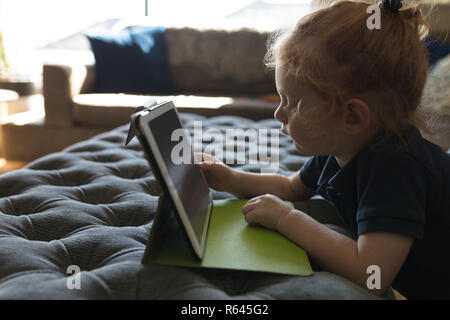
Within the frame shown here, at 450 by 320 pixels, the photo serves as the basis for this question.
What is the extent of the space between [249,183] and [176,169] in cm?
28

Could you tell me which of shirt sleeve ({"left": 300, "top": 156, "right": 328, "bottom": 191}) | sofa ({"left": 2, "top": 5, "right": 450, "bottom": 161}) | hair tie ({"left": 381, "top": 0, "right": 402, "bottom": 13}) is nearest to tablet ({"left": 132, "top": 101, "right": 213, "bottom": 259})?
shirt sleeve ({"left": 300, "top": 156, "right": 328, "bottom": 191})

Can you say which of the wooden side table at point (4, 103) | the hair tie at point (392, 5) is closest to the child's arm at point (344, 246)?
the hair tie at point (392, 5)

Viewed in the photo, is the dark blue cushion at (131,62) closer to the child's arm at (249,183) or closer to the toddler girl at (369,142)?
the child's arm at (249,183)

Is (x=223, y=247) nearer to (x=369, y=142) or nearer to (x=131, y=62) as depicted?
(x=369, y=142)

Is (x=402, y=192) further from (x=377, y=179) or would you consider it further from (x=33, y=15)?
(x=33, y=15)

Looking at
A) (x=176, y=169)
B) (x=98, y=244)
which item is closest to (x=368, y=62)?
(x=176, y=169)

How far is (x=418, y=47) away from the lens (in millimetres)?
573

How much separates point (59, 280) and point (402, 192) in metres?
0.46

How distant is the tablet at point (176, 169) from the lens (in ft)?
1.52

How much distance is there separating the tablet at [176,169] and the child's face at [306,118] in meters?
0.18

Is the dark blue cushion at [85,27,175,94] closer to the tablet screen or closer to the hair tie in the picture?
the tablet screen

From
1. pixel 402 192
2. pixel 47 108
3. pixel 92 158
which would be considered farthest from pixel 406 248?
pixel 47 108

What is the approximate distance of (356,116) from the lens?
1.88 ft

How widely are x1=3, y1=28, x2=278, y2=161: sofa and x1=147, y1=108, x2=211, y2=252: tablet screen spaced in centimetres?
147
